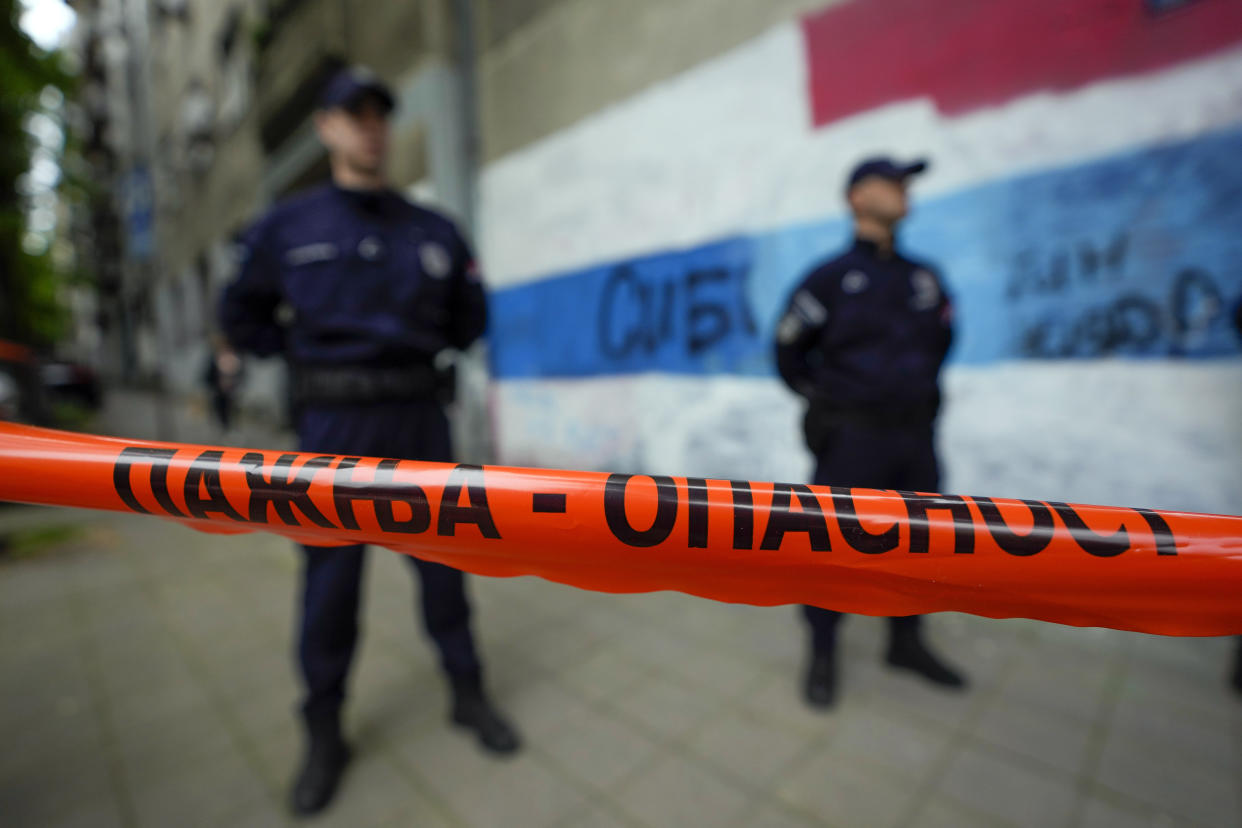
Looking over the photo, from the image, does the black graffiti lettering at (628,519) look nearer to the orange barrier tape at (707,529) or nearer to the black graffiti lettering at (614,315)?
the orange barrier tape at (707,529)

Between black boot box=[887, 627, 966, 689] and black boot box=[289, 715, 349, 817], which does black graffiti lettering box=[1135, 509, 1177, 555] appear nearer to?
black boot box=[887, 627, 966, 689]

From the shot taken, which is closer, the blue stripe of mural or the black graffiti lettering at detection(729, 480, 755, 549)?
the black graffiti lettering at detection(729, 480, 755, 549)

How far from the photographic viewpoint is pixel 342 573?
5.57ft

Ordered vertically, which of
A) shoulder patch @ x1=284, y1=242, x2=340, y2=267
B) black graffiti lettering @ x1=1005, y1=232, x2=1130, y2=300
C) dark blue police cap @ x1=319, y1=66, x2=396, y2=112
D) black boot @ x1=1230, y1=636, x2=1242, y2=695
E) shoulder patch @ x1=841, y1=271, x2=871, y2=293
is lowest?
black boot @ x1=1230, y1=636, x2=1242, y2=695

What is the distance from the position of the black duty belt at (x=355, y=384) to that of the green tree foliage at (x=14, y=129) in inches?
306

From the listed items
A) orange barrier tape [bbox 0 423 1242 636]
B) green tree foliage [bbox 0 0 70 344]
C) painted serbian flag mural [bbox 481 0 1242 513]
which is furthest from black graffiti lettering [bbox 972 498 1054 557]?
green tree foliage [bbox 0 0 70 344]

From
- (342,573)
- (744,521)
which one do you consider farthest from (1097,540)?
(342,573)

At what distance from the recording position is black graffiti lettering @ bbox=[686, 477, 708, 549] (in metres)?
0.90

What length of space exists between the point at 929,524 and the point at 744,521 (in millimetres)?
275

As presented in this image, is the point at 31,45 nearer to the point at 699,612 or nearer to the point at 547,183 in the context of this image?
the point at 547,183

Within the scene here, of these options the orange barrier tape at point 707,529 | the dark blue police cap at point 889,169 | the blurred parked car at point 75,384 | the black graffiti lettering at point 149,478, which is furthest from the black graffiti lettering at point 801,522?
the blurred parked car at point 75,384

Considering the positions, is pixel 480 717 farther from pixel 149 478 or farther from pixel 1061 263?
pixel 1061 263

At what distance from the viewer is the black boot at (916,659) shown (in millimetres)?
2170

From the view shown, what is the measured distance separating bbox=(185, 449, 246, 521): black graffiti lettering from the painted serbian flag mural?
2.76 metres
